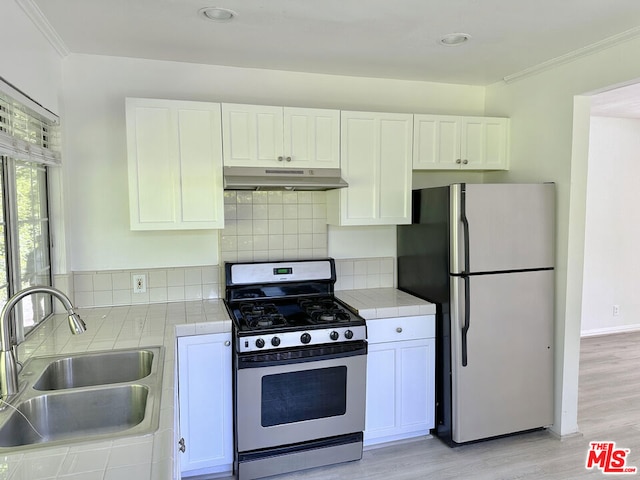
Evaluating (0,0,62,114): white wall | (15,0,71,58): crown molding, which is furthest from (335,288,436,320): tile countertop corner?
(15,0,71,58): crown molding

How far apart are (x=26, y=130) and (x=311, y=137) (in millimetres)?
1494

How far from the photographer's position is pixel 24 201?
2.22 m

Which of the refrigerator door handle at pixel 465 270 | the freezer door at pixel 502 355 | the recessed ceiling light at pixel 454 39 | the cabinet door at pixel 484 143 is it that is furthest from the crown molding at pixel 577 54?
the freezer door at pixel 502 355

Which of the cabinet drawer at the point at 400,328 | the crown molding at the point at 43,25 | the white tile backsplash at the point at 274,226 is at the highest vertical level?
the crown molding at the point at 43,25

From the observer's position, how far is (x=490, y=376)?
8.98ft

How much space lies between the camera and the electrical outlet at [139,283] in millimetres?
2826

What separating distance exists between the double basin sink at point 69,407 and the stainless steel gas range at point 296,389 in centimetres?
62

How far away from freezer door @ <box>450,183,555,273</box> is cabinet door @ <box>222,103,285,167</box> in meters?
1.09

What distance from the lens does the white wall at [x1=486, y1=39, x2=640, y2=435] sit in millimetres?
2715

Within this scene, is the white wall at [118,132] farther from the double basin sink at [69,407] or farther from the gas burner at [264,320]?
the double basin sink at [69,407]

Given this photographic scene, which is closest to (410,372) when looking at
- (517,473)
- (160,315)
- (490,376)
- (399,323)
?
(399,323)

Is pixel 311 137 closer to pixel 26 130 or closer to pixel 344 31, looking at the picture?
pixel 344 31

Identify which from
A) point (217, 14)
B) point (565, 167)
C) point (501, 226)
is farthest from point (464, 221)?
point (217, 14)

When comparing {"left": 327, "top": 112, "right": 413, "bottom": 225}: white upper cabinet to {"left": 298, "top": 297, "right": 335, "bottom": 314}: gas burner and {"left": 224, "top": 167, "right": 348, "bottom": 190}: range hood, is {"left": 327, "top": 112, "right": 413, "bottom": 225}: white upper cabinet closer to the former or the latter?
{"left": 224, "top": 167, "right": 348, "bottom": 190}: range hood
